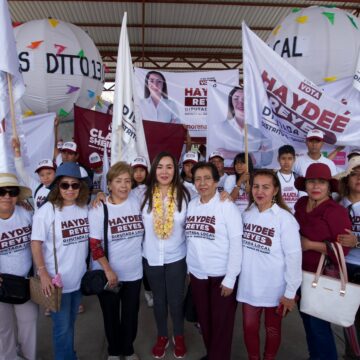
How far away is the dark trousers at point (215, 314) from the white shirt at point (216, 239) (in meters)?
0.09

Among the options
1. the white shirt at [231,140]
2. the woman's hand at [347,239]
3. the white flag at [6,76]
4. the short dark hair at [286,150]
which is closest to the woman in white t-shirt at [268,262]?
the woman's hand at [347,239]

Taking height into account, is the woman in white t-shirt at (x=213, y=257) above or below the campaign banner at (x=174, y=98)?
below

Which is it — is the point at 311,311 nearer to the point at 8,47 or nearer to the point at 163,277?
the point at 163,277

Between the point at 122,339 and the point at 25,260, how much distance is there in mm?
1059

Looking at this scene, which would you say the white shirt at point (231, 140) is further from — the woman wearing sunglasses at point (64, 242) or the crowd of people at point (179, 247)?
the woman wearing sunglasses at point (64, 242)

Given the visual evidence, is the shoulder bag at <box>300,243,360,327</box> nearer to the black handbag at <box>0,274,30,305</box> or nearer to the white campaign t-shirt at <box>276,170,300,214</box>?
the white campaign t-shirt at <box>276,170,300,214</box>

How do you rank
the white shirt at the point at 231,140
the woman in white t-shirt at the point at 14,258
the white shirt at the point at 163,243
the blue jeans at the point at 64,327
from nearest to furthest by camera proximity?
the woman in white t-shirt at the point at 14,258
the blue jeans at the point at 64,327
the white shirt at the point at 163,243
the white shirt at the point at 231,140

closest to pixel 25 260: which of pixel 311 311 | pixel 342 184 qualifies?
pixel 311 311

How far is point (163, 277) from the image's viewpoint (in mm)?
3010

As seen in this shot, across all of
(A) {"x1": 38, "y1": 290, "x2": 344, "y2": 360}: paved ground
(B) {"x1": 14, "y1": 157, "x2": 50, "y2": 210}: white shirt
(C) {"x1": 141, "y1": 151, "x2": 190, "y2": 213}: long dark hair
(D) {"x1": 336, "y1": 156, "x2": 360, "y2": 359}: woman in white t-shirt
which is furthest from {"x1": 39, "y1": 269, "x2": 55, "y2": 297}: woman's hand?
(D) {"x1": 336, "y1": 156, "x2": 360, "y2": 359}: woman in white t-shirt

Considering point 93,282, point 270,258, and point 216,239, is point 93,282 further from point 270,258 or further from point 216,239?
point 270,258

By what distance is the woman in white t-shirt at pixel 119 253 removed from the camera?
2766 millimetres

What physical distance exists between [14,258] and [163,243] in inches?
44.0

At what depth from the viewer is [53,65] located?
19.6 ft
